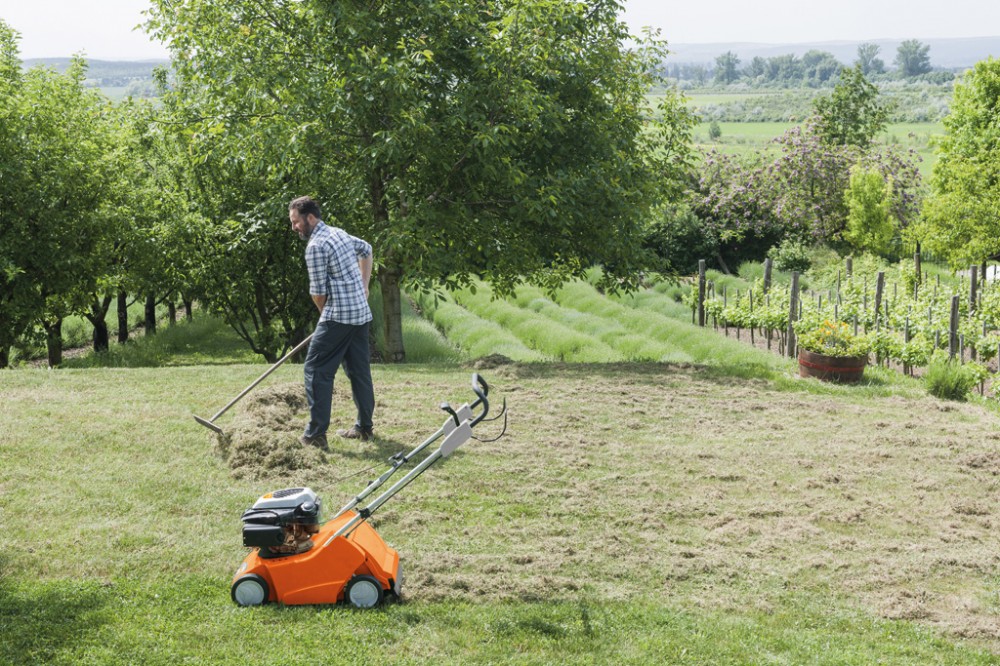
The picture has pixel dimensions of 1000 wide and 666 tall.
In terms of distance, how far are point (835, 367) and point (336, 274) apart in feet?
20.8

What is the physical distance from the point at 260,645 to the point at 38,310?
1321cm

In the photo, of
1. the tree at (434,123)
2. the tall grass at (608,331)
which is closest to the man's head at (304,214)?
the tree at (434,123)

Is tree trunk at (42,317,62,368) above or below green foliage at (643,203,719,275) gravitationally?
below

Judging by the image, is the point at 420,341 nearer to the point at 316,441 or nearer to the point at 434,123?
the point at 434,123

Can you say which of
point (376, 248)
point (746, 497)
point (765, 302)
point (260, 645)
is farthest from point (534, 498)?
point (765, 302)

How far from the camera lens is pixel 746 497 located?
6.94m

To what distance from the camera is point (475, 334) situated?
1864cm

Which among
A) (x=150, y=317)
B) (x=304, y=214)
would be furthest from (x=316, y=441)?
(x=150, y=317)

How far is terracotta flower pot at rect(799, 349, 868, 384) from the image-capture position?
1094 cm

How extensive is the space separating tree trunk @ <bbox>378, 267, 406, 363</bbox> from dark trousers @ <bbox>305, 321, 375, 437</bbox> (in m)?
6.64

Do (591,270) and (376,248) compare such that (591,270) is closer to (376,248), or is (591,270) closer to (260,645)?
(376,248)

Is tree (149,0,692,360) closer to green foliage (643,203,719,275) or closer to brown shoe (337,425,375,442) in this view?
brown shoe (337,425,375,442)

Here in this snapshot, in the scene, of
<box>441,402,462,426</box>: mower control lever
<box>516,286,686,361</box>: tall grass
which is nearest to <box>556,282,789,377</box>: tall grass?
<box>516,286,686,361</box>: tall grass

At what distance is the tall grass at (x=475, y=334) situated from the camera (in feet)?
54.2
